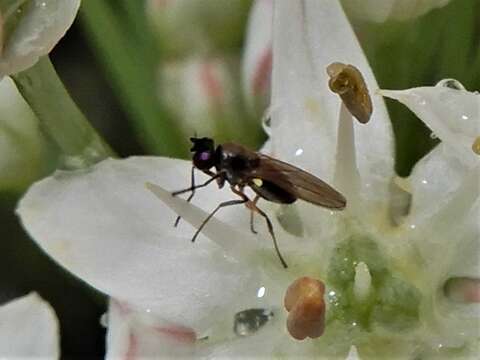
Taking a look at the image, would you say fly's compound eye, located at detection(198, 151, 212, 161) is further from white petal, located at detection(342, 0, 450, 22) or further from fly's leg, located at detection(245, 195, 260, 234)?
white petal, located at detection(342, 0, 450, 22)

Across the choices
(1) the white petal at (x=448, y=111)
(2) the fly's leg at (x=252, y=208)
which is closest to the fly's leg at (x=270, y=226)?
(2) the fly's leg at (x=252, y=208)

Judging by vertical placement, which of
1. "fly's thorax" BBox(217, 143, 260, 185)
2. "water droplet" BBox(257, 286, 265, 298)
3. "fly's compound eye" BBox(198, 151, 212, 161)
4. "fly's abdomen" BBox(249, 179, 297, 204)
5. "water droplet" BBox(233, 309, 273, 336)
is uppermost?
"fly's compound eye" BBox(198, 151, 212, 161)

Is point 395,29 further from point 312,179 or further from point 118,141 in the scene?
point 118,141

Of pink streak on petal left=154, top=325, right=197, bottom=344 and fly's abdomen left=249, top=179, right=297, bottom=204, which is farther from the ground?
fly's abdomen left=249, top=179, right=297, bottom=204

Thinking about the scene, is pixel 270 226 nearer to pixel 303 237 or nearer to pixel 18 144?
pixel 303 237

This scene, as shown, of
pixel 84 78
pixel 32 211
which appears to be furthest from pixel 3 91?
pixel 84 78

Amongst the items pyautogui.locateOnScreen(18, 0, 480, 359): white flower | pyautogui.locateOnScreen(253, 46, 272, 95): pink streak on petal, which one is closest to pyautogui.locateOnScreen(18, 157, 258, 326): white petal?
pyautogui.locateOnScreen(18, 0, 480, 359): white flower

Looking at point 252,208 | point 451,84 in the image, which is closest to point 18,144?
point 252,208
